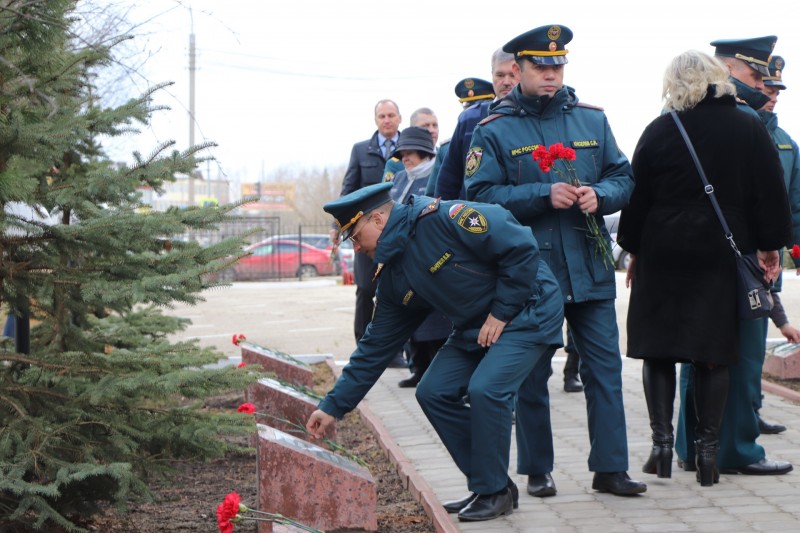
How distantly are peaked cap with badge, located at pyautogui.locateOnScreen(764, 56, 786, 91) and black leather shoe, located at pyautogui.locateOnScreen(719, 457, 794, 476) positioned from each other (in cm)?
215

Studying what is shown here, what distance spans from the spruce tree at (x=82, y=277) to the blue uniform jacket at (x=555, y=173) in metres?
1.21

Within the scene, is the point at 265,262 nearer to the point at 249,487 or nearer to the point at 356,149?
the point at 356,149

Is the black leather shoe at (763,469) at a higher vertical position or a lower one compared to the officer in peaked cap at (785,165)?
lower

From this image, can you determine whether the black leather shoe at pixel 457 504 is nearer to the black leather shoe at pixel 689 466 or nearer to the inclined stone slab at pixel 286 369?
the black leather shoe at pixel 689 466

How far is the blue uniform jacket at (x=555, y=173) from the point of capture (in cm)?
518

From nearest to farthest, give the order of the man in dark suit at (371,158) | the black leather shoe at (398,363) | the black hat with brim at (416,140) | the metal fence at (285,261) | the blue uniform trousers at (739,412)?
the blue uniform trousers at (739,412), the black hat with brim at (416,140), the man in dark suit at (371,158), the black leather shoe at (398,363), the metal fence at (285,261)

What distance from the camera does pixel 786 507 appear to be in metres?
5.00

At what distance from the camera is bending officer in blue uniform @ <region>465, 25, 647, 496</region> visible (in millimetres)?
5176

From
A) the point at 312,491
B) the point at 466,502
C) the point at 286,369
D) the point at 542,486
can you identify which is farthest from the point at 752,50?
the point at 286,369

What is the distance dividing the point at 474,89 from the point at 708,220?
253cm

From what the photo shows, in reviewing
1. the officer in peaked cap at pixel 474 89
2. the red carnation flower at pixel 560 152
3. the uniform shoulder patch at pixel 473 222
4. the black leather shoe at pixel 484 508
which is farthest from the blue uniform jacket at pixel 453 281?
the officer in peaked cap at pixel 474 89

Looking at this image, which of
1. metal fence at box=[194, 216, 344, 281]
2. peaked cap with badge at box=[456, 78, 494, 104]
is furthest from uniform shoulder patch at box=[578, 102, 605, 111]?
metal fence at box=[194, 216, 344, 281]

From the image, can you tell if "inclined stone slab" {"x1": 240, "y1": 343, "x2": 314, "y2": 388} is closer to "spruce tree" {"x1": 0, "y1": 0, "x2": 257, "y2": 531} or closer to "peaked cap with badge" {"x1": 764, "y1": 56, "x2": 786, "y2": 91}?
"spruce tree" {"x1": 0, "y1": 0, "x2": 257, "y2": 531}

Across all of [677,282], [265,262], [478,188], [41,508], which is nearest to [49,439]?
[41,508]
